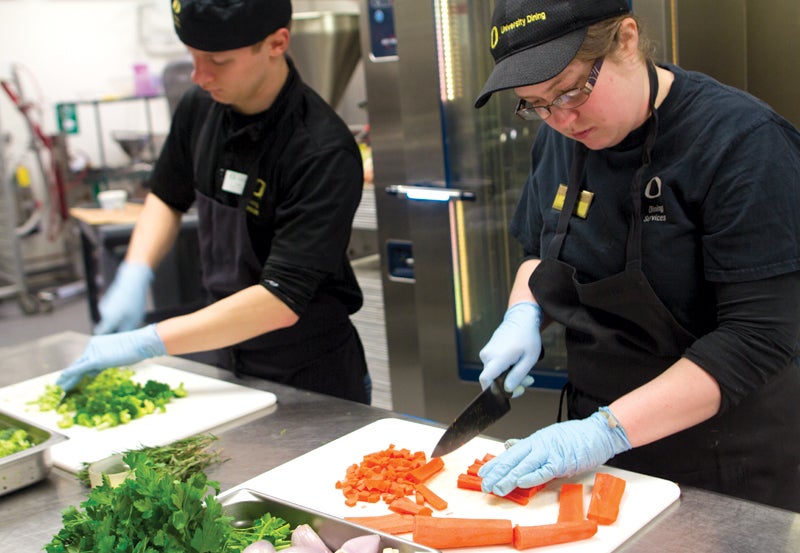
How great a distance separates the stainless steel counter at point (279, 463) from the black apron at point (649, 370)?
21 cm

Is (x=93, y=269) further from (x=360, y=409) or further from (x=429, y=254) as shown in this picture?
(x=360, y=409)

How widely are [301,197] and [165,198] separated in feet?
1.98

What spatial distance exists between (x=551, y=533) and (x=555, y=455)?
0.16 metres

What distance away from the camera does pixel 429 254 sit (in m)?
2.79

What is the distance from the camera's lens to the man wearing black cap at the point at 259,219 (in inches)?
77.0

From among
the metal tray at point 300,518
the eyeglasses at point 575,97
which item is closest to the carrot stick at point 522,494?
the metal tray at point 300,518

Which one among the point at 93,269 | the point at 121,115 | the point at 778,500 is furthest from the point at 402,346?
the point at 121,115

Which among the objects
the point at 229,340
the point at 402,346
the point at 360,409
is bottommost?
the point at 402,346

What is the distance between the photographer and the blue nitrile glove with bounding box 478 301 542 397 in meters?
1.65

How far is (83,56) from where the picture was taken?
7.38m

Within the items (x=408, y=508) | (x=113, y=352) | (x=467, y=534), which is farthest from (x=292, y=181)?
(x=467, y=534)

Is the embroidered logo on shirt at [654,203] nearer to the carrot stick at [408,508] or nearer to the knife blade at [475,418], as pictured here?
the knife blade at [475,418]

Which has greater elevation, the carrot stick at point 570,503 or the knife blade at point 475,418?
the knife blade at point 475,418

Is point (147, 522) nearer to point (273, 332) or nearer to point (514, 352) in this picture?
point (514, 352)
